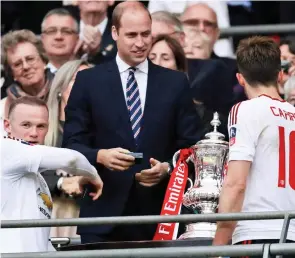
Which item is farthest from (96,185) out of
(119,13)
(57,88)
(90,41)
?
(90,41)

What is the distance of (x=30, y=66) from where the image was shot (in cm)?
1280

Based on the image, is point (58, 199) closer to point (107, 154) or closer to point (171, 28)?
point (107, 154)

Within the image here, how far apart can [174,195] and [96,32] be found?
12.8ft

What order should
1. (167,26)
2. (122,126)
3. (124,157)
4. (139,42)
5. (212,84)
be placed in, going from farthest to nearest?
A: (167,26), (212,84), (139,42), (122,126), (124,157)

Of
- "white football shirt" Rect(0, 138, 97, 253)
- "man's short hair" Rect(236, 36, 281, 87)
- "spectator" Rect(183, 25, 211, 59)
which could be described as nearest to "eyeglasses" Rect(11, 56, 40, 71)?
"spectator" Rect(183, 25, 211, 59)

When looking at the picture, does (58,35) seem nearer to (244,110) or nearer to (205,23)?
(205,23)

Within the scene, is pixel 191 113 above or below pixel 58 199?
above

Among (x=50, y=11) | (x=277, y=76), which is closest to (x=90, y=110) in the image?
(x=277, y=76)

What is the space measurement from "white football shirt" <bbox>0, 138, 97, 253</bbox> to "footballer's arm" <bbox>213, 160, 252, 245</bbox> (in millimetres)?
1103

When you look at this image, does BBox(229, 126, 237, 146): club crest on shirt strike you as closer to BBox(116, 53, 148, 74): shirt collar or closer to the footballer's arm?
the footballer's arm

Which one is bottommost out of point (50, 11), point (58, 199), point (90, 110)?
point (58, 199)

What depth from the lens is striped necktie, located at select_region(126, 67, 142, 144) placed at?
10.3 metres

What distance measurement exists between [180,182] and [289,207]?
4.12 feet

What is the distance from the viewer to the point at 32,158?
Answer: 9.13 meters
